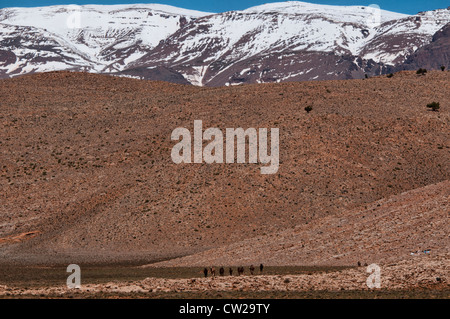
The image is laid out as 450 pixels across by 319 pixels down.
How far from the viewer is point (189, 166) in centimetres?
7206

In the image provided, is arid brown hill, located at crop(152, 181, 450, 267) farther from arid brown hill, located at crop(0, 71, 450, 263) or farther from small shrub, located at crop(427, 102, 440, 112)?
small shrub, located at crop(427, 102, 440, 112)

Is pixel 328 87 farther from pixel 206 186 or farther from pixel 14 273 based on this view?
pixel 14 273

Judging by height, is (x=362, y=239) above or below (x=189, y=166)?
below

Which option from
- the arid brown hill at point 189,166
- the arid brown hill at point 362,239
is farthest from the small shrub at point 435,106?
the arid brown hill at point 362,239

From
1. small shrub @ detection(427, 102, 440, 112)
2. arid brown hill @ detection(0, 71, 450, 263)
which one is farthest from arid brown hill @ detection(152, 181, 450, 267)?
small shrub @ detection(427, 102, 440, 112)

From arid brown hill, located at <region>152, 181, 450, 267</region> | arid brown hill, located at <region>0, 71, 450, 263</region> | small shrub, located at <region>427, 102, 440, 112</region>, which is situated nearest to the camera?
arid brown hill, located at <region>152, 181, 450, 267</region>

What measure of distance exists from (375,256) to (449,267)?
10654mm

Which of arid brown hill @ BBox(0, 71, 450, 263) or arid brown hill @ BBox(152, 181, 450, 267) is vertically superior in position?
arid brown hill @ BBox(0, 71, 450, 263)

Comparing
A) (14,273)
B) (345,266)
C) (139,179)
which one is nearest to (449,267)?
(345,266)

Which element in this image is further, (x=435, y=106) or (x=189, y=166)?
(x=435, y=106)

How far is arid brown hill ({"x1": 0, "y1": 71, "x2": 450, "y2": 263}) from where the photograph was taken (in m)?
62.0

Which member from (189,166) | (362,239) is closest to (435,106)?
(189,166)

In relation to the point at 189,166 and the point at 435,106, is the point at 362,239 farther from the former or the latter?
the point at 435,106

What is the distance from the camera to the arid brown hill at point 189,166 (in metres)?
62.0
